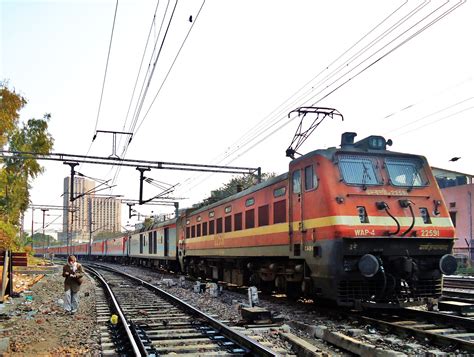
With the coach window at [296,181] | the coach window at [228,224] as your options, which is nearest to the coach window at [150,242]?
the coach window at [228,224]

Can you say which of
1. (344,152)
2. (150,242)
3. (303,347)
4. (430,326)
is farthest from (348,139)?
(150,242)

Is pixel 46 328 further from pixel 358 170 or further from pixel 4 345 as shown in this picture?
pixel 358 170

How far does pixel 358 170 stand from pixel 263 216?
389cm

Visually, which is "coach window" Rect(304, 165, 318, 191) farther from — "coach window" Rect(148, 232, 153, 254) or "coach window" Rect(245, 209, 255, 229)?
"coach window" Rect(148, 232, 153, 254)

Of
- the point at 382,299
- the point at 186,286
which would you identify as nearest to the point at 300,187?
the point at 382,299

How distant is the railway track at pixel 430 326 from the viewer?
294 inches

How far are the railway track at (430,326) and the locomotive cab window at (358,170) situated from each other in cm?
277

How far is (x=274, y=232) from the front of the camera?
12.8 meters

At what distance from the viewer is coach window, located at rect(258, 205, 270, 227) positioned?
1353cm

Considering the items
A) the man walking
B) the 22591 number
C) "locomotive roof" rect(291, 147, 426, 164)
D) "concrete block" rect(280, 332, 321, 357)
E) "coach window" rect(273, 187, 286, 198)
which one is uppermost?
"locomotive roof" rect(291, 147, 426, 164)

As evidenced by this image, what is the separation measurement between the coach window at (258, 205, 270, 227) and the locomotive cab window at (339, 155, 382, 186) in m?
3.47

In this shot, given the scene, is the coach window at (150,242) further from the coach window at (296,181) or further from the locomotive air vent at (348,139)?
the locomotive air vent at (348,139)

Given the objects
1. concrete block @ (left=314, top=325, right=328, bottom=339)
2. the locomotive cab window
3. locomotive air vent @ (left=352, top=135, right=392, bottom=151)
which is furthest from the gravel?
locomotive air vent @ (left=352, top=135, right=392, bottom=151)

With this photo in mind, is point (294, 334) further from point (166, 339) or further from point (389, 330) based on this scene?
point (166, 339)
